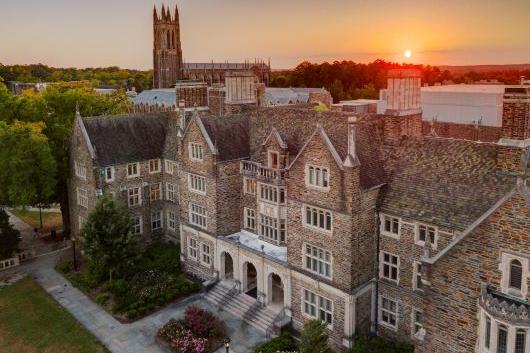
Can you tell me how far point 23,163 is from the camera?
42656mm

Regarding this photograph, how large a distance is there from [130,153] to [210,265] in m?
13.7

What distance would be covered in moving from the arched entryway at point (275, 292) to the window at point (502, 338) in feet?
58.2

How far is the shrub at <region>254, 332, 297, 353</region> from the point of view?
95.7ft

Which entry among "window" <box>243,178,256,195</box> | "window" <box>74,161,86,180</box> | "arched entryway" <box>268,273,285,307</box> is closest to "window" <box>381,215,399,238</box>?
"arched entryway" <box>268,273,285,307</box>

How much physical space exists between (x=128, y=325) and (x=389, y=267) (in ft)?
61.9

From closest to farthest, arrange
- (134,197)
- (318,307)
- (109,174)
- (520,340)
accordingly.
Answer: (520,340), (318,307), (109,174), (134,197)

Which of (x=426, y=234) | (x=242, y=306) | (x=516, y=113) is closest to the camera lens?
(x=516, y=113)

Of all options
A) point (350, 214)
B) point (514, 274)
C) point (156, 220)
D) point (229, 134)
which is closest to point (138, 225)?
point (156, 220)

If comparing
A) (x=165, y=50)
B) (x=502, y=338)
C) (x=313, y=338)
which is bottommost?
(x=313, y=338)

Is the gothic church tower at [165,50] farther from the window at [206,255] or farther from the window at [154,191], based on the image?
the window at [206,255]

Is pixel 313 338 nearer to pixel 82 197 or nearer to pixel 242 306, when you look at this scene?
pixel 242 306

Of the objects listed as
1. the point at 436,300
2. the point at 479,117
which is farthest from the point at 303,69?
the point at 436,300

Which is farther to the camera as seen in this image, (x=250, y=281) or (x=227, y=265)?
(x=227, y=265)

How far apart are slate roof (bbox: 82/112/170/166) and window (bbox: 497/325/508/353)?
3473 cm
